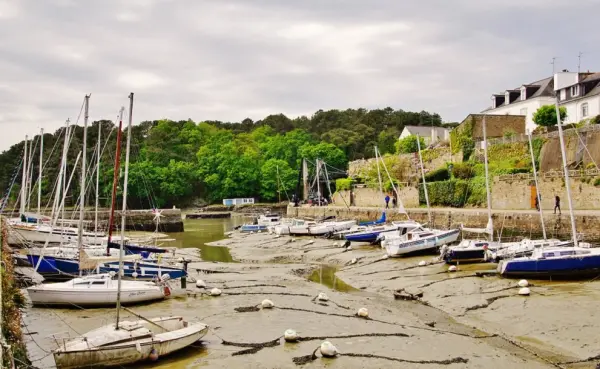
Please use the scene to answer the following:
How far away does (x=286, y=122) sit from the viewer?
160250 millimetres

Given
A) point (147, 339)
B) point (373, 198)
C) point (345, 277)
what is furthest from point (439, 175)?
point (147, 339)

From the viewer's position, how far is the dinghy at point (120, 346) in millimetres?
12070

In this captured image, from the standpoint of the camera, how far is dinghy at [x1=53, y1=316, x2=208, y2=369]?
12070mm

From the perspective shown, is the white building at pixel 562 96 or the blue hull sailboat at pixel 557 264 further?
the white building at pixel 562 96

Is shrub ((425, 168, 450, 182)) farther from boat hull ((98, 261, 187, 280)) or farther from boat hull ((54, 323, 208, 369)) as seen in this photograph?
boat hull ((54, 323, 208, 369))

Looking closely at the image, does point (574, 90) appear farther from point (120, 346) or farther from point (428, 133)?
point (120, 346)

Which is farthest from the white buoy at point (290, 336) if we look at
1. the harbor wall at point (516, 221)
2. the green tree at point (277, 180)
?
the green tree at point (277, 180)

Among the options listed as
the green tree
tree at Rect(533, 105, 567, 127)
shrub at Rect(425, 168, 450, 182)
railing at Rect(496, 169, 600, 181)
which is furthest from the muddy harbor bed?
the green tree

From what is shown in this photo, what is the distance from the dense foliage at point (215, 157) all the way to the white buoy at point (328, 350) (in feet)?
248

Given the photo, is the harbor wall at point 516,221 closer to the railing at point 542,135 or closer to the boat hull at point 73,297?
the railing at point 542,135

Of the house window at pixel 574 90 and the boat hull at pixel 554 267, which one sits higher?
the house window at pixel 574 90

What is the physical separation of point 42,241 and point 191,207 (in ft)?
226

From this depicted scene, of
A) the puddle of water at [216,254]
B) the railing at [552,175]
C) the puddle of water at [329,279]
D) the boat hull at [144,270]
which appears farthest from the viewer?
the puddle of water at [216,254]

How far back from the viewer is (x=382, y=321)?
16.7 metres
